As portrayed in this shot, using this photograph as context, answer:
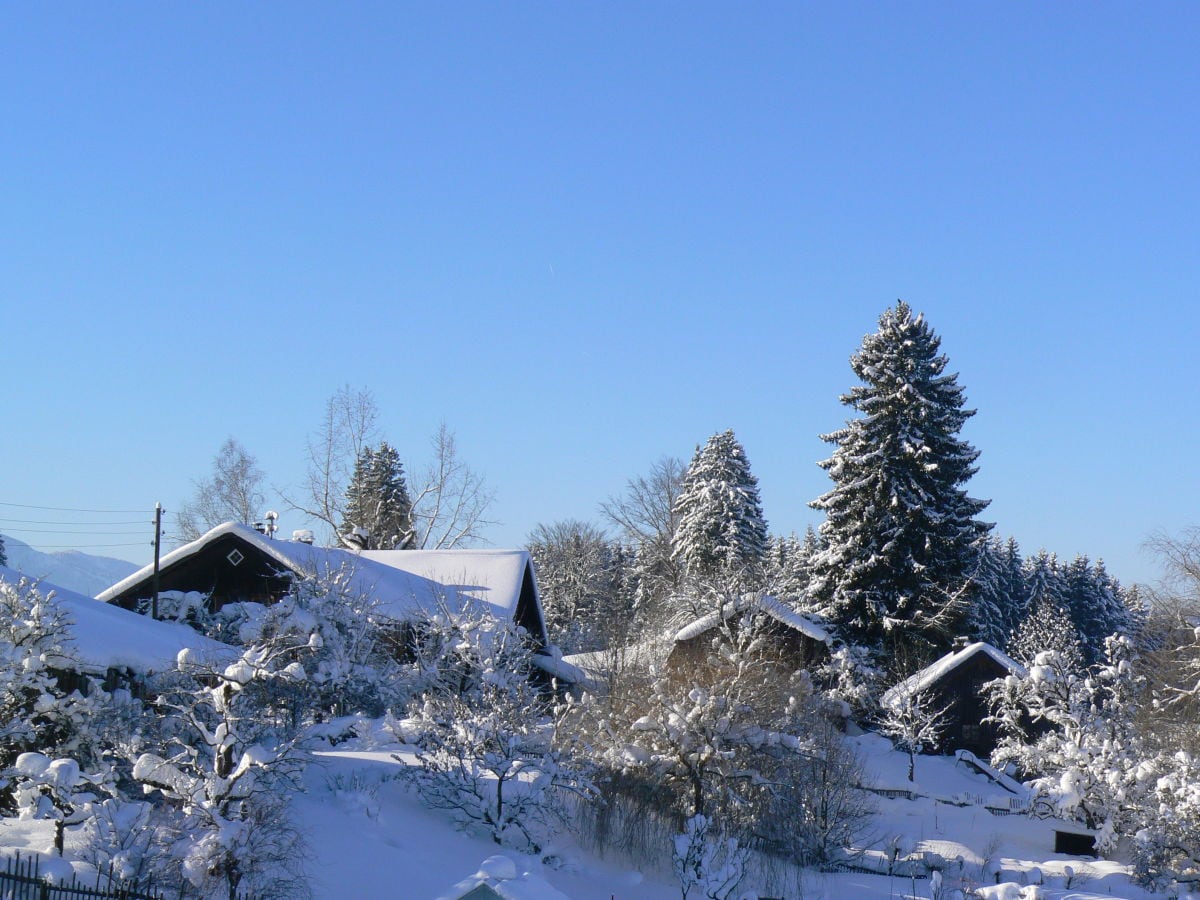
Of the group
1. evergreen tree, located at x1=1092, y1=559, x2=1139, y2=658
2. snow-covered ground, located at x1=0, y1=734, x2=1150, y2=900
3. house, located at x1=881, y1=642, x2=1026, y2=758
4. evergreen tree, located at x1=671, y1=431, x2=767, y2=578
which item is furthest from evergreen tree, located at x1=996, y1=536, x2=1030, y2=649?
snow-covered ground, located at x1=0, y1=734, x2=1150, y2=900

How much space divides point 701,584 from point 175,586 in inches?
648

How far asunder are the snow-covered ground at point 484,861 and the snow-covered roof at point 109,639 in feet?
10.2

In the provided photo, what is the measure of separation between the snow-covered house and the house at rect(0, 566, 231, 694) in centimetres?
1247

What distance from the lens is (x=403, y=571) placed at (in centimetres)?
3628

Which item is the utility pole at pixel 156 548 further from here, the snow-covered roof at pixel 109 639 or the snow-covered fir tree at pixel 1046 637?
the snow-covered fir tree at pixel 1046 637

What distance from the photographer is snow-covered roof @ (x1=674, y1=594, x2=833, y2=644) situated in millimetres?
27562

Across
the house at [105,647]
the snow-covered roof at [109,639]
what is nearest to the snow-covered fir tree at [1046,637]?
the snow-covered roof at [109,639]

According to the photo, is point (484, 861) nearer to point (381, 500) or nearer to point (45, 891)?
point (45, 891)

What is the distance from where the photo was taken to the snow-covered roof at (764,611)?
27.6m

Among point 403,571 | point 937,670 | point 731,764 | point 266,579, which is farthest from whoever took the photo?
point 403,571

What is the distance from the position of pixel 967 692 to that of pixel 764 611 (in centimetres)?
1018

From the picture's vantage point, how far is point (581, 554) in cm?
7319

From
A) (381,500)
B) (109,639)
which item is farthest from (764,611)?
(381,500)

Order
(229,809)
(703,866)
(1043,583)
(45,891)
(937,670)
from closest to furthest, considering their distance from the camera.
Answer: (45,891) → (229,809) → (703,866) → (937,670) → (1043,583)
